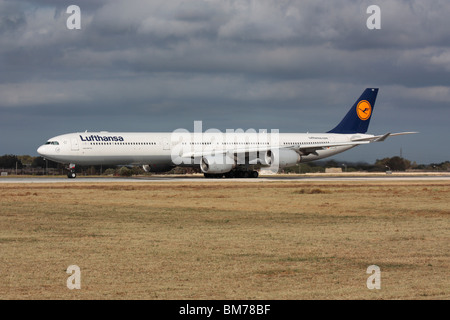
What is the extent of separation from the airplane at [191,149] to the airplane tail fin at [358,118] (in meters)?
4.52

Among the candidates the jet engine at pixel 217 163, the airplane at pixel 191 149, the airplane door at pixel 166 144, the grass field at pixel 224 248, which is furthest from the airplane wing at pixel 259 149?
the grass field at pixel 224 248

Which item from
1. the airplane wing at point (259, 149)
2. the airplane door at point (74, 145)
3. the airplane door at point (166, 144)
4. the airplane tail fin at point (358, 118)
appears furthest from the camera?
the airplane tail fin at point (358, 118)

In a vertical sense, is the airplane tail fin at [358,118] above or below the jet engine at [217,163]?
above

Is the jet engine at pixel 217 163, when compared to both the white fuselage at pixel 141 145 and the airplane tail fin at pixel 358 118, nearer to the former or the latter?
the white fuselage at pixel 141 145

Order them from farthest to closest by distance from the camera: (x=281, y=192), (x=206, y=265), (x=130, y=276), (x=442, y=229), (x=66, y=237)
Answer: (x=281, y=192) → (x=442, y=229) → (x=66, y=237) → (x=206, y=265) → (x=130, y=276)

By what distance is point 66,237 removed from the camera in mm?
19828

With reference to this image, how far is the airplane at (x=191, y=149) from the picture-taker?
5903 centimetres

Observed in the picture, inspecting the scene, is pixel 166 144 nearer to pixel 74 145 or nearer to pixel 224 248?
pixel 74 145

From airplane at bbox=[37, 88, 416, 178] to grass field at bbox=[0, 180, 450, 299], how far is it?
81.5 feet

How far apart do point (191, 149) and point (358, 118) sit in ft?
76.4

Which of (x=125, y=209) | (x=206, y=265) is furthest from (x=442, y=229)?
(x=125, y=209)
